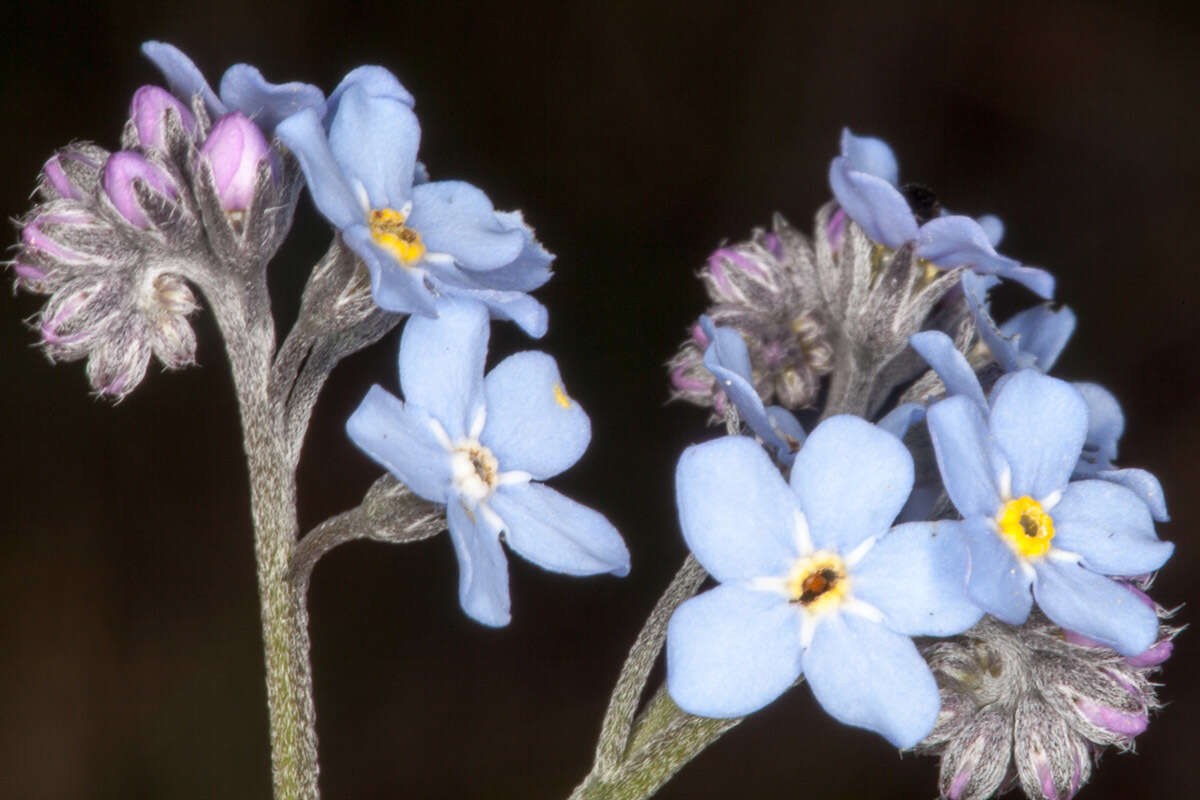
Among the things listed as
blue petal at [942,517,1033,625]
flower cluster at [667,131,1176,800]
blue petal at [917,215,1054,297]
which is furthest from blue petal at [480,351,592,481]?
blue petal at [917,215,1054,297]

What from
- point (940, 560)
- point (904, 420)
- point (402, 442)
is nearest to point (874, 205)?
point (904, 420)

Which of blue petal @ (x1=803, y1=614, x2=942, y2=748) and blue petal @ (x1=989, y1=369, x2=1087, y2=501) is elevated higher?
blue petal @ (x1=989, y1=369, x2=1087, y2=501)

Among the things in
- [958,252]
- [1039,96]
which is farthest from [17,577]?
[1039,96]

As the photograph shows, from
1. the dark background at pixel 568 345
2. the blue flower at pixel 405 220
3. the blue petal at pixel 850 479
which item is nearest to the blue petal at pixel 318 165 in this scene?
the blue flower at pixel 405 220

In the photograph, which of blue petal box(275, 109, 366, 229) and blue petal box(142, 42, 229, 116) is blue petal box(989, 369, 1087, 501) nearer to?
blue petal box(275, 109, 366, 229)

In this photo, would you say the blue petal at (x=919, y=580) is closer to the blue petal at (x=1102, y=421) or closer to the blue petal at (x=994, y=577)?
the blue petal at (x=994, y=577)

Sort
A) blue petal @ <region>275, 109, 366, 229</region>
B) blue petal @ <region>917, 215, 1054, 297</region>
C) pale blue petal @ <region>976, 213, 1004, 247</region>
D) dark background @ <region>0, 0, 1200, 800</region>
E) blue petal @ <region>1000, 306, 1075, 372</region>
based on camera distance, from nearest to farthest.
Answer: blue petal @ <region>275, 109, 366, 229</region>
blue petal @ <region>917, 215, 1054, 297</region>
blue petal @ <region>1000, 306, 1075, 372</region>
pale blue petal @ <region>976, 213, 1004, 247</region>
dark background @ <region>0, 0, 1200, 800</region>
